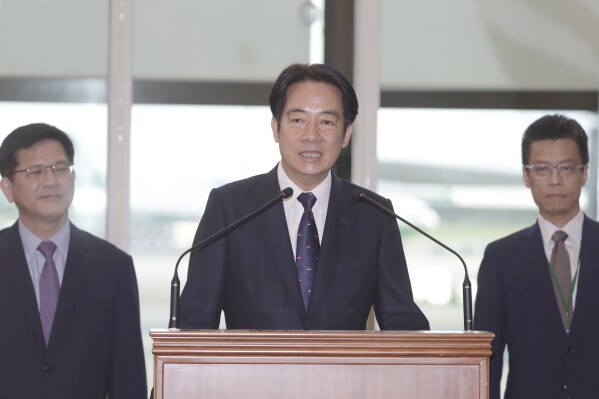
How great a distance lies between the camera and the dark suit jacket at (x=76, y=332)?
3.36 m

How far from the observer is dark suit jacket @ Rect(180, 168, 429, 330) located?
9.17 ft

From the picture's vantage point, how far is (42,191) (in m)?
3.71

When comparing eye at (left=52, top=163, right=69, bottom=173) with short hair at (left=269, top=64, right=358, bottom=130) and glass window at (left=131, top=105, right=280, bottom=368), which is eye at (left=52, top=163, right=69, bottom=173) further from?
short hair at (left=269, top=64, right=358, bottom=130)

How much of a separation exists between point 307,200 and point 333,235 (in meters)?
0.14

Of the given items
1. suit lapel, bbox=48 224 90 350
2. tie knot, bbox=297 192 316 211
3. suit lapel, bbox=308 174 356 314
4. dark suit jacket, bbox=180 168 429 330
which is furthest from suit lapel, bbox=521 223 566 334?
suit lapel, bbox=48 224 90 350

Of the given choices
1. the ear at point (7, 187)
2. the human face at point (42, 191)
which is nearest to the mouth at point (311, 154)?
the human face at point (42, 191)

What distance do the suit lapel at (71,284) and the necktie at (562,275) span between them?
5.71ft

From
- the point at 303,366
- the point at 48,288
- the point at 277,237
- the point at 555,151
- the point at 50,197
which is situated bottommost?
the point at 303,366

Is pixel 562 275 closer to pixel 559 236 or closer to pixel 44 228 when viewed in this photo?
pixel 559 236

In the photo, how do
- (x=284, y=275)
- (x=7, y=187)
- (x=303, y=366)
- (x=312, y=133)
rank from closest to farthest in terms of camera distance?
1. (x=303, y=366)
2. (x=284, y=275)
3. (x=312, y=133)
4. (x=7, y=187)

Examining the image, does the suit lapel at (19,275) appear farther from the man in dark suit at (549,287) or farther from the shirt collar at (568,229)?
the shirt collar at (568,229)

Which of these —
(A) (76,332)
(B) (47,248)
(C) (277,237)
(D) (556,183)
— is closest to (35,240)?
(B) (47,248)

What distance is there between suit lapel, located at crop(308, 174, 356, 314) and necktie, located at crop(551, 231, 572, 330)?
110 cm

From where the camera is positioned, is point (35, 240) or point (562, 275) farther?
point (562, 275)
